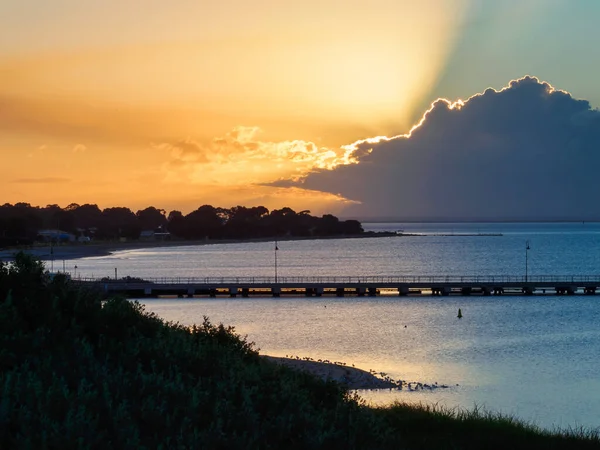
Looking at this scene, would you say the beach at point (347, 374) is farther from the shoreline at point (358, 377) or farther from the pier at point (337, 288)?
the pier at point (337, 288)

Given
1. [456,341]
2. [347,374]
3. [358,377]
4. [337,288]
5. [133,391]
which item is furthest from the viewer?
[337,288]

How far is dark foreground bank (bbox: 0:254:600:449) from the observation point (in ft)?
39.4

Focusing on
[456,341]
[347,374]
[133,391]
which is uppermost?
[133,391]

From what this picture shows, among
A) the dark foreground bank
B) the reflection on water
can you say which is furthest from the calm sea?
the dark foreground bank

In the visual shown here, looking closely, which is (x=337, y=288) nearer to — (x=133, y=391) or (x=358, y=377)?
(x=358, y=377)

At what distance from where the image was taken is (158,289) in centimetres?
8906

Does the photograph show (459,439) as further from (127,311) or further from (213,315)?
(213,315)

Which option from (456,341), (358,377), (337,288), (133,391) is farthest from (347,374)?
(337,288)

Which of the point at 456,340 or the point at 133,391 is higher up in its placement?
the point at 133,391

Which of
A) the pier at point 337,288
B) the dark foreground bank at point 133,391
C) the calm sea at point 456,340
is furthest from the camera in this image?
the pier at point 337,288

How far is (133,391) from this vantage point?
46.4 feet

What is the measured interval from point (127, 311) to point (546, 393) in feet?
91.9

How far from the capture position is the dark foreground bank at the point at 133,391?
12023 mm

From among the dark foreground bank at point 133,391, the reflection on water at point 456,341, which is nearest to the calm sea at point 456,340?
the reflection on water at point 456,341
